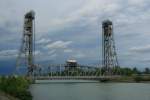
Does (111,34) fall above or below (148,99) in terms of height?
above

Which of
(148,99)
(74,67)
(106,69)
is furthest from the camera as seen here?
(106,69)

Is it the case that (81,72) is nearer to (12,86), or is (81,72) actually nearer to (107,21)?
(107,21)

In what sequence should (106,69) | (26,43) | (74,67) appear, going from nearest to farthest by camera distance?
(26,43) < (74,67) < (106,69)

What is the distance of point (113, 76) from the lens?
178000 mm

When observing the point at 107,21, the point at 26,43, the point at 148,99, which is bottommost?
Answer: the point at 148,99

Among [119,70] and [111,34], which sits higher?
[111,34]

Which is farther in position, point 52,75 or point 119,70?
point 119,70

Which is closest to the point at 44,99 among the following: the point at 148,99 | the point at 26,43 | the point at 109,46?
the point at 148,99

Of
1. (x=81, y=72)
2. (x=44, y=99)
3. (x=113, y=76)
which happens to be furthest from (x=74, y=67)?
(x=44, y=99)

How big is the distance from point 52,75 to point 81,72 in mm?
17422

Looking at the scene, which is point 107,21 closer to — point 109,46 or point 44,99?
point 109,46

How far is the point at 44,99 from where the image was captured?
6234 cm

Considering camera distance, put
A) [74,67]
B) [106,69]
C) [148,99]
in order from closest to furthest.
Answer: [148,99] → [74,67] → [106,69]

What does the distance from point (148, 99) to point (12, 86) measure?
69.2 feet
